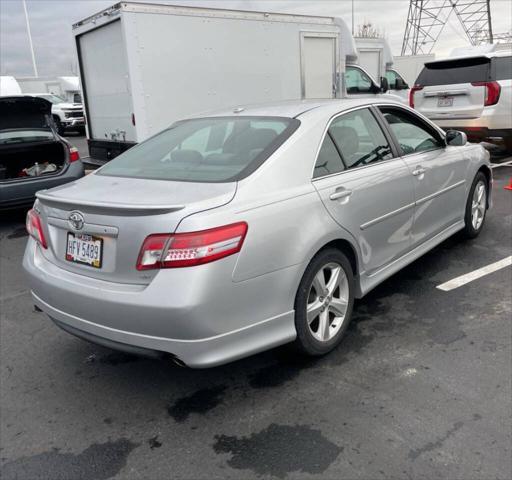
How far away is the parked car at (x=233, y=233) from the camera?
2.47 metres

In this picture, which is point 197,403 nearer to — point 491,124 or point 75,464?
point 75,464

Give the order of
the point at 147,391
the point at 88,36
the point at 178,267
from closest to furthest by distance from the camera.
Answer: the point at 178,267 → the point at 147,391 → the point at 88,36

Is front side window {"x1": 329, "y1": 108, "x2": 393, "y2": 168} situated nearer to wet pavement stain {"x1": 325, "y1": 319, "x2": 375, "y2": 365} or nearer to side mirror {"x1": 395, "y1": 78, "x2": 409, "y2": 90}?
wet pavement stain {"x1": 325, "y1": 319, "x2": 375, "y2": 365}

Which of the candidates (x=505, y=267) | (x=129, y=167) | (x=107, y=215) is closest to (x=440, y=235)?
(x=505, y=267)

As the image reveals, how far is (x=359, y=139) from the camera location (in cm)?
367

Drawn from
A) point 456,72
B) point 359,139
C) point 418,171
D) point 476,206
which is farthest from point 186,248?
point 456,72

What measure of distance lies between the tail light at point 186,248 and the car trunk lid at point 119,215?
0.13 ft

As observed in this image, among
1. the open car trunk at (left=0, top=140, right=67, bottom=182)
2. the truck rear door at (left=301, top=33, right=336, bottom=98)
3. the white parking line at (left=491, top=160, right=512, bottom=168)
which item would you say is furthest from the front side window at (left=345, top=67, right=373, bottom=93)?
the open car trunk at (left=0, top=140, right=67, bottom=182)

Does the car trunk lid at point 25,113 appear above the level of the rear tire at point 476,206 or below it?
above

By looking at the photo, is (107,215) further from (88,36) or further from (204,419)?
(88,36)

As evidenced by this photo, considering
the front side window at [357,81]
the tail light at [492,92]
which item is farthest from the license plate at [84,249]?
the front side window at [357,81]

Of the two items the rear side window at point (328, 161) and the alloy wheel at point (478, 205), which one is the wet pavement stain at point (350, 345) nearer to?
the rear side window at point (328, 161)

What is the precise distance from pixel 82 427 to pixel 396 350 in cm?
192

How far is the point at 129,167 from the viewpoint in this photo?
3.45 m
